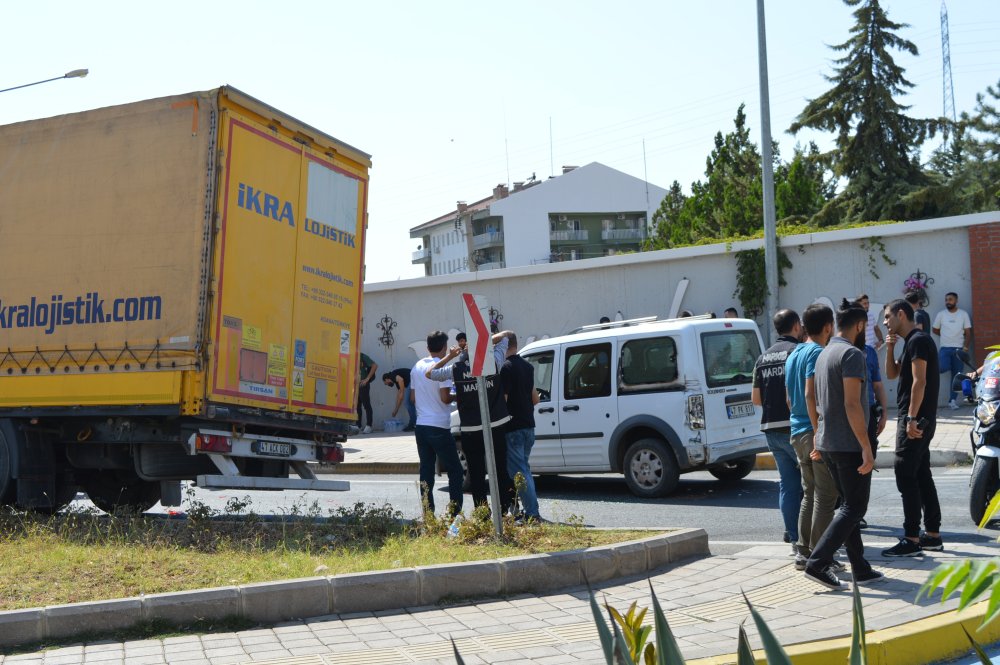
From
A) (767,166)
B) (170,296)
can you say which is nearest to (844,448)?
(170,296)

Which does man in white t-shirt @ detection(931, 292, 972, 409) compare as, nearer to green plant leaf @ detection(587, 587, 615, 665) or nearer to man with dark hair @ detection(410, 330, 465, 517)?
man with dark hair @ detection(410, 330, 465, 517)

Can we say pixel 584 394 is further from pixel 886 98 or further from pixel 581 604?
pixel 886 98

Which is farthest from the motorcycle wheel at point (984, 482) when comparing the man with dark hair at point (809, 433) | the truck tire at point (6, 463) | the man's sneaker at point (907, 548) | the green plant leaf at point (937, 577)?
the truck tire at point (6, 463)

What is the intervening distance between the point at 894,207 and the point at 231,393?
33117 millimetres

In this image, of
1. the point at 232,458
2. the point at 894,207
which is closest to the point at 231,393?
the point at 232,458

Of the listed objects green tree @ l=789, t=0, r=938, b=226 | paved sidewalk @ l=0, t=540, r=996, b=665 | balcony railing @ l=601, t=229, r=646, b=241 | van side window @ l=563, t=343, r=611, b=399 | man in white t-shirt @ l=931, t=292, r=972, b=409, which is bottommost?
paved sidewalk @ l=0, t=540, r=996, b=665

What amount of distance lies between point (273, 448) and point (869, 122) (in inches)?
1332

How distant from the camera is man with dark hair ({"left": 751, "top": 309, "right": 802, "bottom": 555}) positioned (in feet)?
27.4

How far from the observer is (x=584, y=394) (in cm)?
1277

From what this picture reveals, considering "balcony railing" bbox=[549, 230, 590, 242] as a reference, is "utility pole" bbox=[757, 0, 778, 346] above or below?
below

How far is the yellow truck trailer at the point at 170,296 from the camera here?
955 cm

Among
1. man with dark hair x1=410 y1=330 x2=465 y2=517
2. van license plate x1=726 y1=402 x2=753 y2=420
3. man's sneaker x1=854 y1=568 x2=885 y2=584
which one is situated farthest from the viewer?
van license plate x1=726 y1=402 x2=753 y2=420

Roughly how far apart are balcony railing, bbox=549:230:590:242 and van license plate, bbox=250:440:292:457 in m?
78.1

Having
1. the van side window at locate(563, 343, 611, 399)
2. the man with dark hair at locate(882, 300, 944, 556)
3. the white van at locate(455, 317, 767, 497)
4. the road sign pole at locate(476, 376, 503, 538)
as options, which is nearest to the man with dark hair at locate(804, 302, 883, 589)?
the man with dark hair at locate(882, 300, 944, 556)
